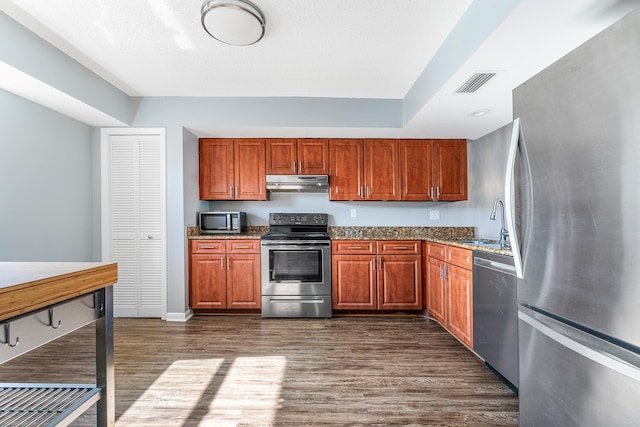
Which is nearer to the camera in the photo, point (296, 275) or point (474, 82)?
point (474, 82)

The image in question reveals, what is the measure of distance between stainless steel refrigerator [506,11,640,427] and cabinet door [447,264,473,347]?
1.01 m

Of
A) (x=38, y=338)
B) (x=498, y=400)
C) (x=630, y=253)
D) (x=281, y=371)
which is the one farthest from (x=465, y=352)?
(x=38, y=338)

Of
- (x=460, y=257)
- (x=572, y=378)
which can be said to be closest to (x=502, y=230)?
(x=460, y=257)

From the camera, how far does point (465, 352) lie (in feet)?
8.03

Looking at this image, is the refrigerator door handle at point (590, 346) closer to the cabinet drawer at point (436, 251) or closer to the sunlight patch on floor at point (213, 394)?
the sunlight patch on floor at point (213, 394)

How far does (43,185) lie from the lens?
274cm

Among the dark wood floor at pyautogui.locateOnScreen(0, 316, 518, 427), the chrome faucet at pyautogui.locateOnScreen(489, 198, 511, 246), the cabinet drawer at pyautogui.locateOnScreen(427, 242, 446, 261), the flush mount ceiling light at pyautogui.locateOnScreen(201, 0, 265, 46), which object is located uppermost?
the flush mount ceiling light at pyautogui.locateOnScreen(201, 0, 265, 46)

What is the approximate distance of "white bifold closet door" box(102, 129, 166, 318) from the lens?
3309 millimetres

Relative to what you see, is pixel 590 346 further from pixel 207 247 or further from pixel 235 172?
pixel 235 172

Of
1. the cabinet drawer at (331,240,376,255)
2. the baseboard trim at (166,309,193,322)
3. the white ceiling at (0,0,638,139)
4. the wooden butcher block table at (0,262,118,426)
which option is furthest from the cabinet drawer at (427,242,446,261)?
the baseboard trim at (166,309,193,322)

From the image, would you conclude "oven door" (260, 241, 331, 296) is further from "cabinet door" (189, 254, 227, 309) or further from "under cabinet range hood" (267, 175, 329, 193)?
"under cabinet range hood" (267, 175, 329, 193)

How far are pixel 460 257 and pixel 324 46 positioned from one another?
2.06 meters

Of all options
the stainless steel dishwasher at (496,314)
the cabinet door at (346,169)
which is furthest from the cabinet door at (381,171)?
the stainless steel dishwasher at (496,314)

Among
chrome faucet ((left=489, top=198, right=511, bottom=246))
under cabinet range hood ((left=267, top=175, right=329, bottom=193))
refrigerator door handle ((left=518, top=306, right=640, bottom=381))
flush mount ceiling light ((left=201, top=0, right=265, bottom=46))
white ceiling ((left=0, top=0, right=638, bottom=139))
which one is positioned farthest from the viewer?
under cabinet range hood ((left=267, top=175, right=329, bottom=193))
